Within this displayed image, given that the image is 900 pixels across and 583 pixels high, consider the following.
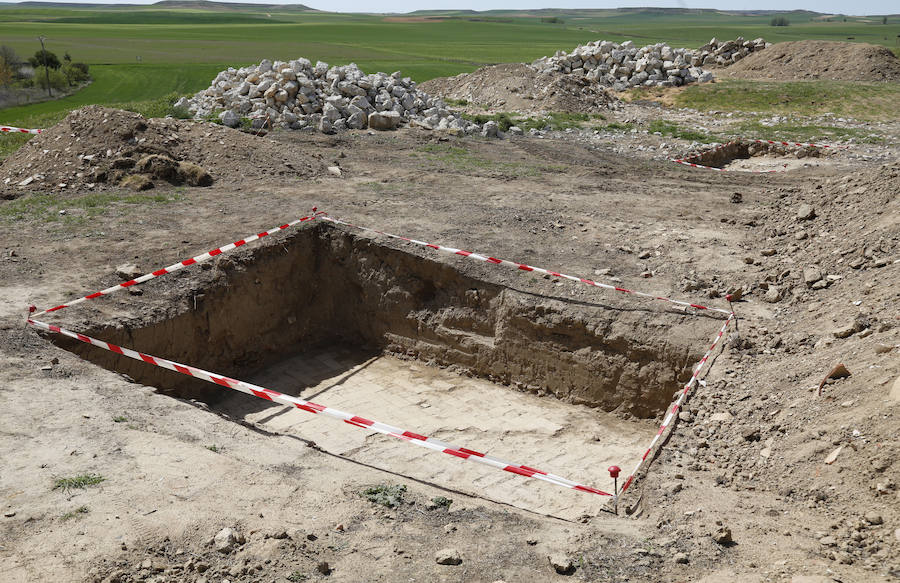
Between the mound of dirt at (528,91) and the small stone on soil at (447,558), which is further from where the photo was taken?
the mound of dirt at (528,91)

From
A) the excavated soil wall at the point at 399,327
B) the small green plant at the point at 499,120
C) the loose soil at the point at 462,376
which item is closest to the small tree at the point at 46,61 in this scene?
the loose soil at the point at 462,376

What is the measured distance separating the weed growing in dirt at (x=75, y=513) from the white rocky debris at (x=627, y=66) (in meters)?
26.1

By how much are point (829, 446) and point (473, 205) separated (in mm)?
8828

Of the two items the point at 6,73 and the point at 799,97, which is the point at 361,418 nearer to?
the point at 799,97

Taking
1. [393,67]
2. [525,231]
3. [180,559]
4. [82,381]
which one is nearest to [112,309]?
[82,381]

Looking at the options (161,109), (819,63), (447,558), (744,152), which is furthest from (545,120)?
(447,558)

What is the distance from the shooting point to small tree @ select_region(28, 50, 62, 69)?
32756 millimetres

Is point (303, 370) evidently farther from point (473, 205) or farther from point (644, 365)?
point (644, 365)


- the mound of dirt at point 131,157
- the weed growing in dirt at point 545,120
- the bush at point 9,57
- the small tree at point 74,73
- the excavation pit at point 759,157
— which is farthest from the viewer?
the small tree at point 74,73

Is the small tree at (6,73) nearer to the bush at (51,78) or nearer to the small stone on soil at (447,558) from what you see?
the bush at (51,78)

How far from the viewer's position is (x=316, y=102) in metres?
21.5

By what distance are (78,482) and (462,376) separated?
6.38 metres

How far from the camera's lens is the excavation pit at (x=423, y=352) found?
9.47 m

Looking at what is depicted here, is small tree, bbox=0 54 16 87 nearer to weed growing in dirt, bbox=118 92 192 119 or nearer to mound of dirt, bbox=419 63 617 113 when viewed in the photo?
weed growing in dirt, bbox=118 92 192 119
